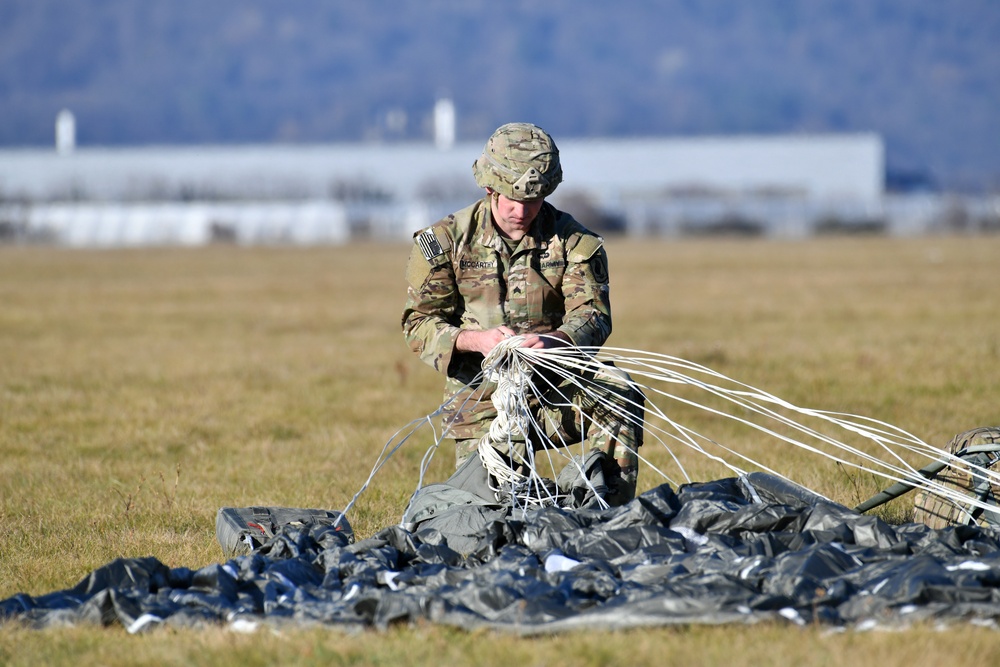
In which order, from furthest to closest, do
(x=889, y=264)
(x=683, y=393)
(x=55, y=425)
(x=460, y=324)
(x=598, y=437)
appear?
(x=889, y=264)
(x=683, y=393)
(x=55, y=425)
(x=460, y=324)
(x=598, y=437)

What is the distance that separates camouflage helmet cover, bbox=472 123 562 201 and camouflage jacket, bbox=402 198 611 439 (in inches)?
13.5

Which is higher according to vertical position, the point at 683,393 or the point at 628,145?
the point at 628,145

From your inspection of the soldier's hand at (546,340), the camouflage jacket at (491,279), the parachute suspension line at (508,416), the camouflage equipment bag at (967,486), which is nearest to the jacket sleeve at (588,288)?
the camouflage jacket at (491,279)

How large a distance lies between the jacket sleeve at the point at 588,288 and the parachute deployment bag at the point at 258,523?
4.50 ft

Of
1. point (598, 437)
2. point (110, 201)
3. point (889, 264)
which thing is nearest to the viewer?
point (598, 437)

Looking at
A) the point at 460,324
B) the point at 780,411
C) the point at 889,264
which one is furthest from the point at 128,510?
the point at 889,264

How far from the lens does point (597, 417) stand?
19.2ft

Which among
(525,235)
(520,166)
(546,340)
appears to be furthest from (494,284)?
(520,166)

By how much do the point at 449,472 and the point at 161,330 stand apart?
32.9ft

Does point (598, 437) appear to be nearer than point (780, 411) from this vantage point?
Yes

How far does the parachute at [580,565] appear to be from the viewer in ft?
13.8

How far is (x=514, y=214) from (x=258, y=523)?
1.78m

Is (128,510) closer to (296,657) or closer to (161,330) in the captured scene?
(296,657)

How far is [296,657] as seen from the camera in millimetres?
4051
